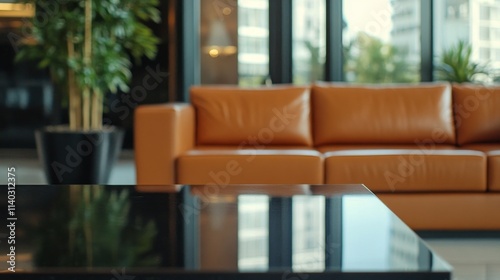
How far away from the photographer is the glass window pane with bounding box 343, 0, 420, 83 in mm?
6148

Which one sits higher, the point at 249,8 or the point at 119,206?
the point at 249,8

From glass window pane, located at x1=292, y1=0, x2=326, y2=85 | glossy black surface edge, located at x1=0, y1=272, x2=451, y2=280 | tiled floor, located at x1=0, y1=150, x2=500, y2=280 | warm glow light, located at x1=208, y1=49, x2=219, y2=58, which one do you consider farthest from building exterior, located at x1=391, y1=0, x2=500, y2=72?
glossy black surface edge, located at x1=0, y1=272, x2=451, y2=280

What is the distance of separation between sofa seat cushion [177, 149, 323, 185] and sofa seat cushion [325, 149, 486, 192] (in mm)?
95

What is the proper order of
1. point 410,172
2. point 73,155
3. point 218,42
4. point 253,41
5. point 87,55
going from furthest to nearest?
1. point 218,42
2. point 253,41
3. point 87,55
4. point 73,155
5. point 410,172

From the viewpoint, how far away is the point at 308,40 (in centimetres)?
625

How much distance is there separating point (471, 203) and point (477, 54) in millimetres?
3191

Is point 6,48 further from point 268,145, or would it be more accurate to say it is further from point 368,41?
point 268,145

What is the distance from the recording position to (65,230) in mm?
1471

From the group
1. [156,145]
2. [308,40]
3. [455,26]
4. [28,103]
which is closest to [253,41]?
[308,40]

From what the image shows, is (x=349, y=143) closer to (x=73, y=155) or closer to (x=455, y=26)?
(x=73, y=155)

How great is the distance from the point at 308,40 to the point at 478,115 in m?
2.45

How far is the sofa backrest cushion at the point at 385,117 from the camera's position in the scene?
4.01 meters

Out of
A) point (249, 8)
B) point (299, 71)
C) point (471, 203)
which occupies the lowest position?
point (471, 203)

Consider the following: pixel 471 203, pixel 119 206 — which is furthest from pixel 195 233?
pixel 471 203
